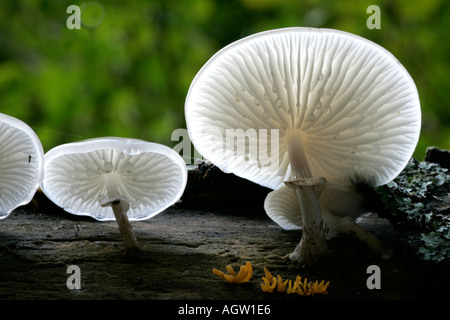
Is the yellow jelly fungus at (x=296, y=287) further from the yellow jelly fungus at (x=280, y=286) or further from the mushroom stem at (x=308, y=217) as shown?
the mushroom stem at (x=308, y=217)

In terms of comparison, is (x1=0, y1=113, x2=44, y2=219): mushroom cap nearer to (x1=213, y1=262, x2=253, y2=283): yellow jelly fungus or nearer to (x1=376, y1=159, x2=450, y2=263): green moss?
(x1=213, y1=262, x2=253, y2=283): yellow jelly fungus

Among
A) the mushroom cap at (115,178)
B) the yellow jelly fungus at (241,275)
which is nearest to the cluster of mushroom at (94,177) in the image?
the mushroom cap at (115,178)

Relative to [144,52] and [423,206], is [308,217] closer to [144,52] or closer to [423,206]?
[423,206]

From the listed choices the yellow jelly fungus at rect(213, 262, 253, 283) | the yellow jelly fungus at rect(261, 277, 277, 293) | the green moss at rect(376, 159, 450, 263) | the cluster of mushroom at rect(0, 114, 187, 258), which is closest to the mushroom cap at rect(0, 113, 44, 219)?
the cluster of mushroom at rect(0, 114, 187, 258)

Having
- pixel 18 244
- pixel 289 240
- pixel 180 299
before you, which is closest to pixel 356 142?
pixel 289 240

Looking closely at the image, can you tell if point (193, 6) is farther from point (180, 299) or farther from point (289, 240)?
point (180, 299)

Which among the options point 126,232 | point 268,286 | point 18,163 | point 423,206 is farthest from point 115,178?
point 423,206
